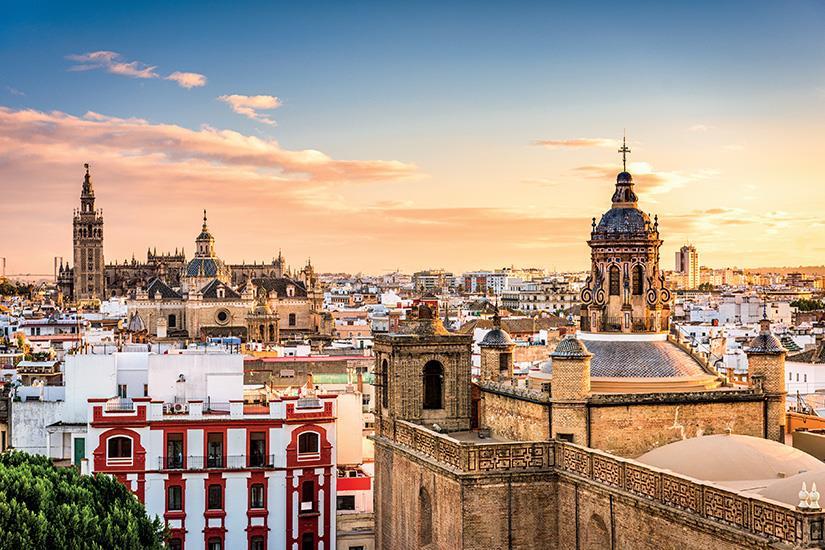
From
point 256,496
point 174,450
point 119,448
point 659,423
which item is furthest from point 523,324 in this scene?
point 659,423

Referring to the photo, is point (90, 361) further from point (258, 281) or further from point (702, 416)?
point (258, 281)

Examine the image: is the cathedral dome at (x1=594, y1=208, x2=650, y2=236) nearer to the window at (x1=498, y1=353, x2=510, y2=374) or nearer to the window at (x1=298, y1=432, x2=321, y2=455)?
the window at (x1=498, y1=353, x2=510, y2=374)

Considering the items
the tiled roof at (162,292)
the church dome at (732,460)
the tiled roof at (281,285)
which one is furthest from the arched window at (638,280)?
the tiled roof at (281,285)

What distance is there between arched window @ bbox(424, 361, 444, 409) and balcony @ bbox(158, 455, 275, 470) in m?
5.89

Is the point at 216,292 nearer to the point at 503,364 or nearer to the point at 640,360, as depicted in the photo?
the point at 503,364

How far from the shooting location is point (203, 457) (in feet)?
109

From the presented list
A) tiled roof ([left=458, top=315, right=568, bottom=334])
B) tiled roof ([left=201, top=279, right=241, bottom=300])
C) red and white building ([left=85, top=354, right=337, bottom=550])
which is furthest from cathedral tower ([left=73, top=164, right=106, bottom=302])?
red and white building ([left=85, top=354, right=337, bottom=550])

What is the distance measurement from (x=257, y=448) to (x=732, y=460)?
631 inches

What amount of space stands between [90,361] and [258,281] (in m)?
79.7

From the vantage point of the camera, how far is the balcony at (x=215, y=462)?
3316 centimetres

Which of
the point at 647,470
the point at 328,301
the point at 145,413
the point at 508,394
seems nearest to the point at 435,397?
the point at 508,394

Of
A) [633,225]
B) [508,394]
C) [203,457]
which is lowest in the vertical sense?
[203,457]

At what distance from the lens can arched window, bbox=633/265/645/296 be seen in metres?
27.8

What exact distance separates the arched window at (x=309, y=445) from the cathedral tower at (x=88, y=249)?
4917 inches
